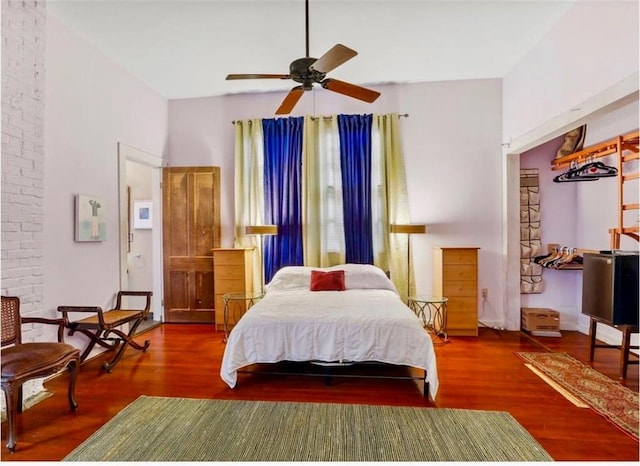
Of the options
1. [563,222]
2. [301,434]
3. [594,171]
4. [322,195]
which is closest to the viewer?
[301,434]

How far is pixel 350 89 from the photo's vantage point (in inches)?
111

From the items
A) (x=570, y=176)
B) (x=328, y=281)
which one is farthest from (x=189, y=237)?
(x=570, y=176)

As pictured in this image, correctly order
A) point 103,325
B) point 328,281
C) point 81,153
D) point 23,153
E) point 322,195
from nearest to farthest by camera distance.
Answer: point 23,153 < point 103,325 < point 81,153 < point 328,281 < point 322,195

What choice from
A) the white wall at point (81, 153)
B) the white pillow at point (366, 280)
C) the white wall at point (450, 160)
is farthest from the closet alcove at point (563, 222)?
the white wall at point (81, 153)

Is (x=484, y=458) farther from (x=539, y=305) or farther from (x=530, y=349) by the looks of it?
(x=539, y=305)

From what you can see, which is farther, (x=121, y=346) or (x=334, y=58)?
(x=121, y=346)

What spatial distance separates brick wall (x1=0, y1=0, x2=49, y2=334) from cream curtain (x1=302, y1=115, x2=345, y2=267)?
108 inches

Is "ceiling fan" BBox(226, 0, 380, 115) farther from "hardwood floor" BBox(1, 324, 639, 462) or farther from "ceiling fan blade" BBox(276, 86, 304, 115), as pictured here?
"hardwood floor" BBox(1, 324, 639, 462)

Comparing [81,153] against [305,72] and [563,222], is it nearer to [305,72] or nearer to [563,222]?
[305,72]

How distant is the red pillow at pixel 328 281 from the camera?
12.3 feet

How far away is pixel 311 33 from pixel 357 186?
1885 millimetres

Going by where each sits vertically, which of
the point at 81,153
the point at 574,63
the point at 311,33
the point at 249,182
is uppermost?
the point at 311,33

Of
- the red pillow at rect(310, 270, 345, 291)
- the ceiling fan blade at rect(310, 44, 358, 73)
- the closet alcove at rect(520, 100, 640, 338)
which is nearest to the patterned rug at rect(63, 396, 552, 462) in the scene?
the red pillow at rect(310, 270, 345, 291)

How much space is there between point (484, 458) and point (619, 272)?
2092mm
